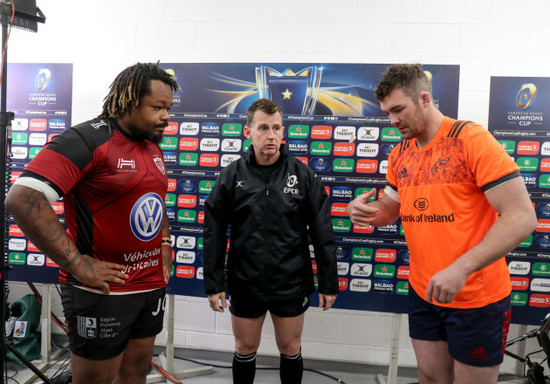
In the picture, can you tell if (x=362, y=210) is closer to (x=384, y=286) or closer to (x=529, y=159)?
(x=384, y=286)

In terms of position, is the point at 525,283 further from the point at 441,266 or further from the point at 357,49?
the point at 357,49

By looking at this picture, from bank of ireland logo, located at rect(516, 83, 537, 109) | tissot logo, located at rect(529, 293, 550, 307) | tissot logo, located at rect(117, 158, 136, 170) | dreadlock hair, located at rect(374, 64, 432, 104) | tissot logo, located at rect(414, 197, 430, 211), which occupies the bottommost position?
tissot logo, located at rect(529, 293, 550, 307)

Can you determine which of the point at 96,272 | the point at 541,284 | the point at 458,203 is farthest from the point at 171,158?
the point at 541,284

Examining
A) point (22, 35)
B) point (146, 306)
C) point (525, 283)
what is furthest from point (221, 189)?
point (22, 35)

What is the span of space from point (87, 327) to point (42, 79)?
1797 millimetres

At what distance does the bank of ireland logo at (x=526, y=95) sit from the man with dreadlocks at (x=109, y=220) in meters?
1.89

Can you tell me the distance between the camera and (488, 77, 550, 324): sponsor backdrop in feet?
6.59

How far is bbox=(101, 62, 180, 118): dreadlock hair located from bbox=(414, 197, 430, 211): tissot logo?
3.45 ft

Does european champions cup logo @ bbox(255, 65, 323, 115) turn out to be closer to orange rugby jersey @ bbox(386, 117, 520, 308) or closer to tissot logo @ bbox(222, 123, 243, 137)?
tissot logo @ bbox(222, 123, 243, 137)

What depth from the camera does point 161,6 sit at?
98.9 inches

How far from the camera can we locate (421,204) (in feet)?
4.24

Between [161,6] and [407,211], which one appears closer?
A: [407,211]

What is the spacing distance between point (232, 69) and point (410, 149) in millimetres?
1239

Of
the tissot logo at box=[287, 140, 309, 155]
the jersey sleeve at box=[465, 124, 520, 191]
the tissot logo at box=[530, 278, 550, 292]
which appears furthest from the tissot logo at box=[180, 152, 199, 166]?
the tissot logo at box=[530, 278, 550, 292]
